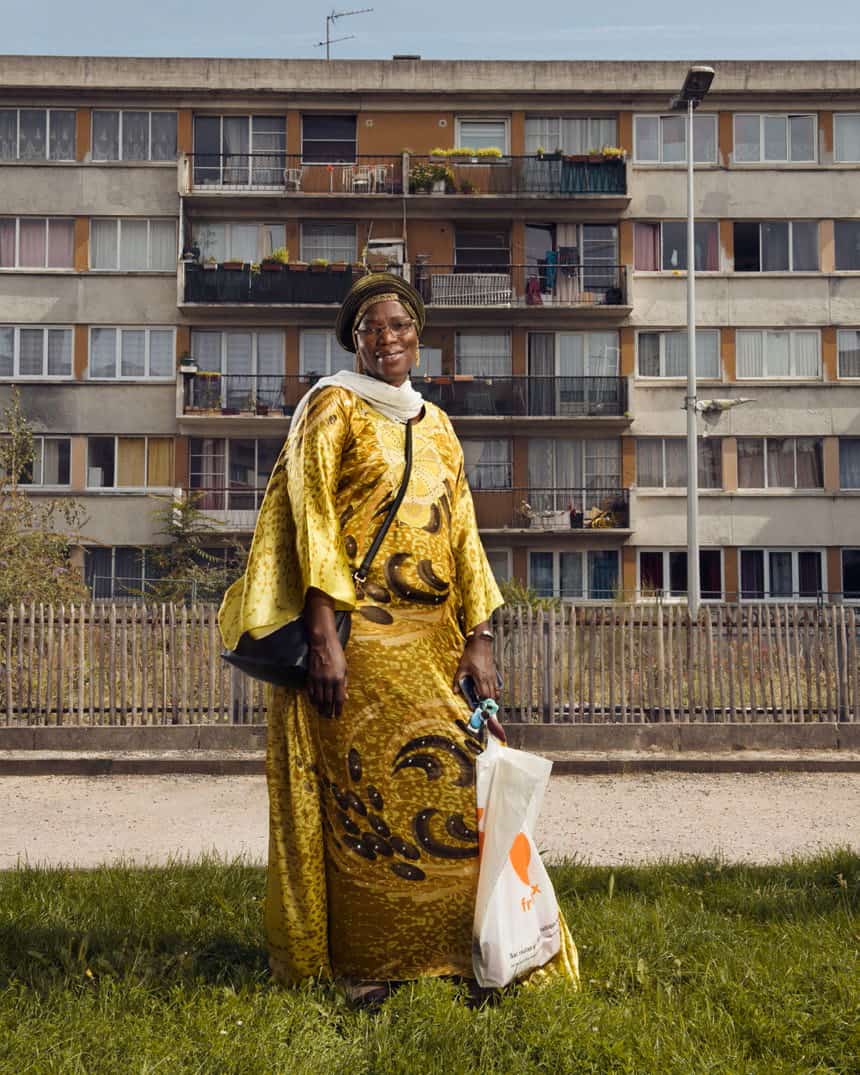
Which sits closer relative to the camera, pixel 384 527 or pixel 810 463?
pixel 384 527

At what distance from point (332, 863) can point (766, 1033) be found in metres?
1.38

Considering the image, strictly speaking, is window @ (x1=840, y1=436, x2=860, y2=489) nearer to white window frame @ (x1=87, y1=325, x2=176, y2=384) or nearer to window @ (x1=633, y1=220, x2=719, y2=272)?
window @ (x1=633, y1=220, x2=719, y2=272)

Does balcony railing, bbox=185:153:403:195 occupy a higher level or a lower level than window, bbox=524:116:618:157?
lower

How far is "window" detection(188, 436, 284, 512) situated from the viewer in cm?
3491

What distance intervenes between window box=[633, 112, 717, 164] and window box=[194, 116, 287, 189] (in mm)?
10851

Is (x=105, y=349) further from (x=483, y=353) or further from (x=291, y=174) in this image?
(x=483, y=353)

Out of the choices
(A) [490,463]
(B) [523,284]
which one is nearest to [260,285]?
(B) [523,284]

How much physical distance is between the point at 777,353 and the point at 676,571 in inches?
290

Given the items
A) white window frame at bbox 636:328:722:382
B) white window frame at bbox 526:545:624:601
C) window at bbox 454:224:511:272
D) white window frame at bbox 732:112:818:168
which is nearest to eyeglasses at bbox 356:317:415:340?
white window frame at bbox 526:545:624:601

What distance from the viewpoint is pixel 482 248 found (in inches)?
1417

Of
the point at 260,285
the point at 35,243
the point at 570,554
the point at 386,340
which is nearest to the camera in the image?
the point at 386,340

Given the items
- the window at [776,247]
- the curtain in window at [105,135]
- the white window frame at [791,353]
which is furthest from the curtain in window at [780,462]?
the curtain in window at [105,135]

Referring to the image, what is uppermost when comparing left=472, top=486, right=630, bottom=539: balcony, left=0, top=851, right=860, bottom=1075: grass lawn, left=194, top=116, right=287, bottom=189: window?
left=194, top=116, right=287, bottom=189: window

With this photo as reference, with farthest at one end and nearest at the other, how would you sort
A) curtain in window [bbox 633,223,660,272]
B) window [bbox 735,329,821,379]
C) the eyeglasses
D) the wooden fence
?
curtain in window [bbox 633,223,660,272] → window [bbox 735,329,821,379] → the wooden fence → the eyeglasses
